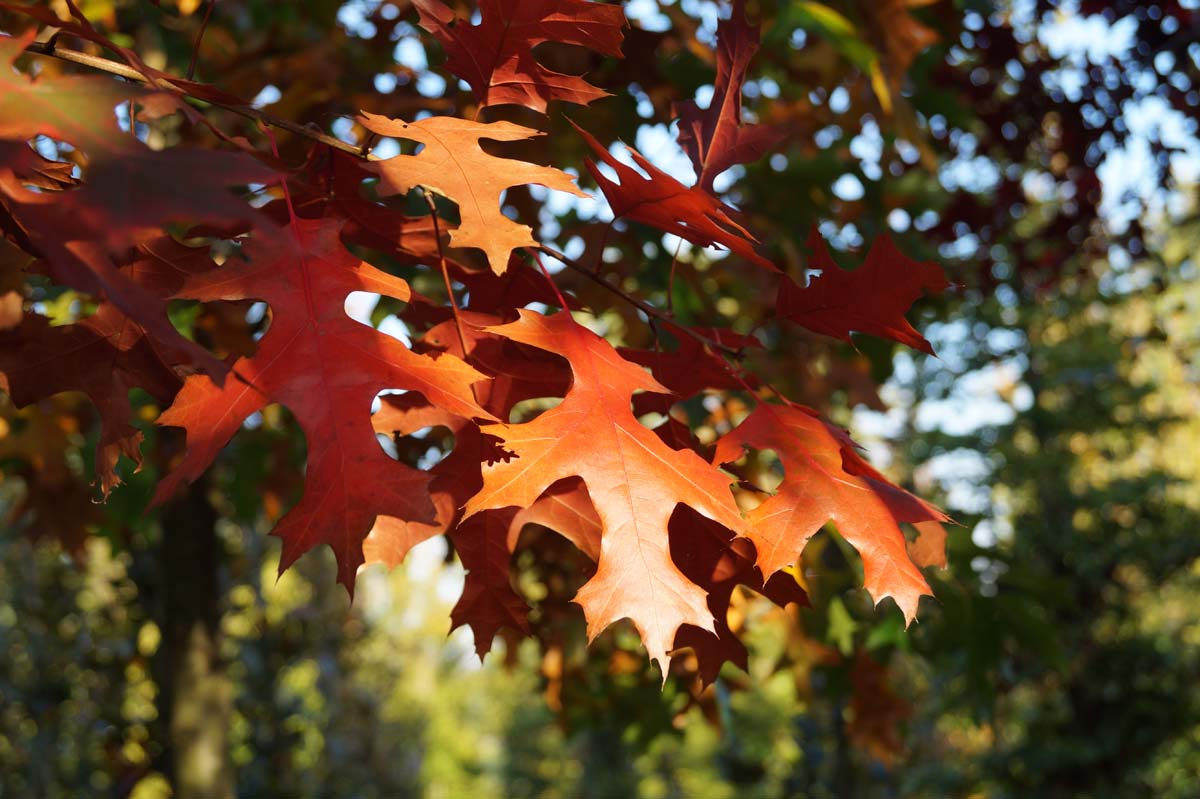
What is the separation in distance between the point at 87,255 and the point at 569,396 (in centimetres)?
44

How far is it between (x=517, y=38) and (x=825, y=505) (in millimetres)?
585

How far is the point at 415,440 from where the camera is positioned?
2.05 metres

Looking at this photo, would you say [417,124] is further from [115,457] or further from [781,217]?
[781,217]

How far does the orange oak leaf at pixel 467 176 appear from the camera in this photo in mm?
930

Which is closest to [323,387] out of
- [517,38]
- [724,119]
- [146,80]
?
[146,80]

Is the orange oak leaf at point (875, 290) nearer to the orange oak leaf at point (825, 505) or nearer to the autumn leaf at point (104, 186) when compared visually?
the orange oak leaf at point (825, 505)

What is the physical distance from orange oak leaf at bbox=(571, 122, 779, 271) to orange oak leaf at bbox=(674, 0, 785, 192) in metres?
0.12

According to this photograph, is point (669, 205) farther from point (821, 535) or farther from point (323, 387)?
point (821, 535)

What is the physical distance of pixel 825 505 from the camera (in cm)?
100

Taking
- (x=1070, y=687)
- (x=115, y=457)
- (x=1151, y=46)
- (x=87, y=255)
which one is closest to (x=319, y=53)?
(x=115, y=457)

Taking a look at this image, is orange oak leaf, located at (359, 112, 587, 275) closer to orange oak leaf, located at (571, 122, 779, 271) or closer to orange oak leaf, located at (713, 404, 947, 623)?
orange oak leaf, located at (571, 122, 779, 271)

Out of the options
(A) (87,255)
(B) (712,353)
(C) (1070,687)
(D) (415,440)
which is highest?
Result: (A) (87,255)

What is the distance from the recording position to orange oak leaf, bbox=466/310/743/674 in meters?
0.91

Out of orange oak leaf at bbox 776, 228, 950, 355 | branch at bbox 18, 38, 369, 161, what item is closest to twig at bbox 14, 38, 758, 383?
branch at bbox 18, 38, 369, 161
